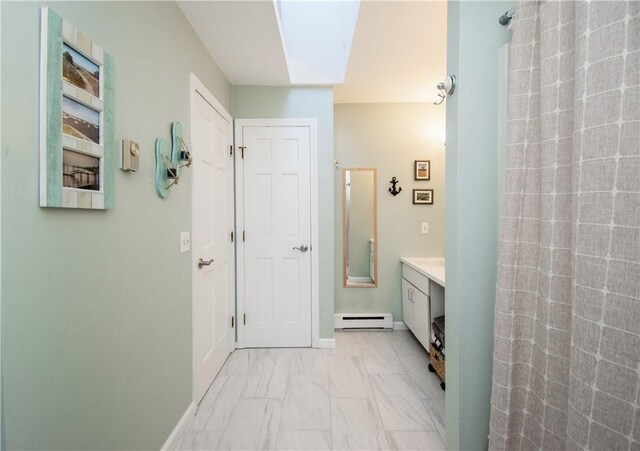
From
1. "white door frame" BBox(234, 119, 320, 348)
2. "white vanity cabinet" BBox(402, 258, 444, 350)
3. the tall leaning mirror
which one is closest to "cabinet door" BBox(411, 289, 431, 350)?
"white vanity cabinet" BBox(402, 258, 444, 350)

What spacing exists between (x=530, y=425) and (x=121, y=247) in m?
1.70

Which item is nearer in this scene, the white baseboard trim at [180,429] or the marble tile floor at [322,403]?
the white baseboard trim at [180,429]

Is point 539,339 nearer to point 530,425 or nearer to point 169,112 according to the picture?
point 530,425

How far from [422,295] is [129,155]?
88.4 inches

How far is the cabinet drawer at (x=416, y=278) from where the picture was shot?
2.26 m

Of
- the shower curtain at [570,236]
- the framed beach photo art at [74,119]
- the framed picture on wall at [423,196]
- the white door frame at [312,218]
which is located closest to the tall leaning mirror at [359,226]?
the framed picture on wall at [423,196]

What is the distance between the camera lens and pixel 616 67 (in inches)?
29.0

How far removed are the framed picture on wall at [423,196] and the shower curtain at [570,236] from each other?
1914mm

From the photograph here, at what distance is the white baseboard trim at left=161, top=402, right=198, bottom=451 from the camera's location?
138 cm

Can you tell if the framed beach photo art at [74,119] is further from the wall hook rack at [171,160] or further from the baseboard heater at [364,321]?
the baseboard heater at [364,321]

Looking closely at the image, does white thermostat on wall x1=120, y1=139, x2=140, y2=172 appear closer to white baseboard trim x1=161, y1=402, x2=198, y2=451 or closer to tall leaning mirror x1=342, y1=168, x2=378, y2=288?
white baseboard trim x1=161, y1=402, x2=198, y2=451

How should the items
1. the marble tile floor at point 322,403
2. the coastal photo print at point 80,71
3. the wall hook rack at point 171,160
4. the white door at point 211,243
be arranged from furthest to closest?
the white door at point 211,243, the marble tile floor at point 322,403, the wall hook rack at point 171,160, the coastal photo print at point 80,71

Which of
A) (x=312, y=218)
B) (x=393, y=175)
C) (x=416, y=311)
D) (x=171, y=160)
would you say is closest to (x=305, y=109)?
(x=312, y=218)

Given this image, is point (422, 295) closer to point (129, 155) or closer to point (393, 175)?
point (393, 175)
